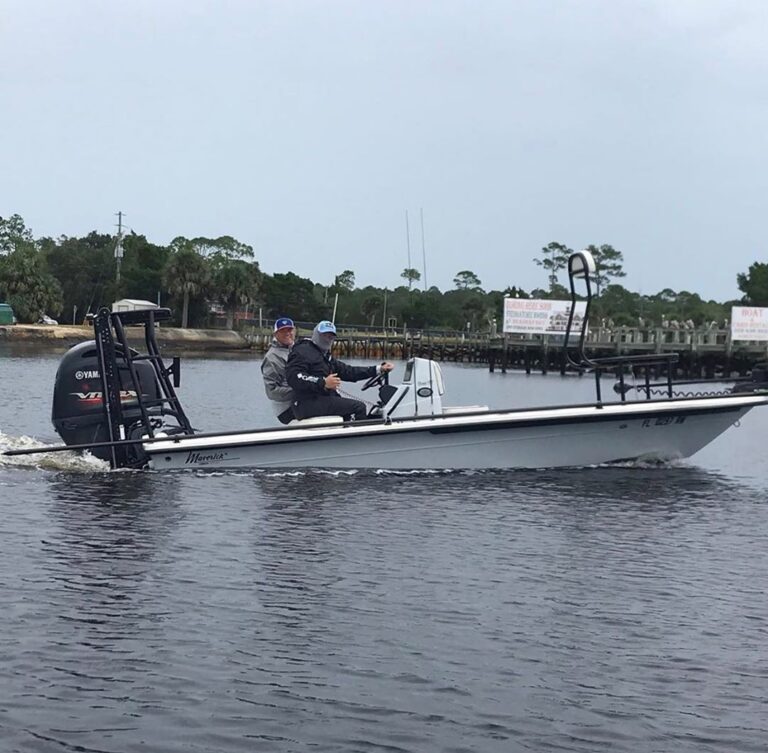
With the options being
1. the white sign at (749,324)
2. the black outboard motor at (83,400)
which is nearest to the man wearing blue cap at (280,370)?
the black outboard motor at (83,400)

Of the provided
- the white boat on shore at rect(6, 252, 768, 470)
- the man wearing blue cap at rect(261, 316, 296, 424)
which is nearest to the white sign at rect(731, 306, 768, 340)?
the white boat on shore at rect(6, 252, 768, 470)

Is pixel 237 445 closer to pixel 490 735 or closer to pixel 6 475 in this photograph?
pixel 6 475

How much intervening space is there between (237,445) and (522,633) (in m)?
7.50

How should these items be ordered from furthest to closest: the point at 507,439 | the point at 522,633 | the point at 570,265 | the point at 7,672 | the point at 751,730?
the point at 507,439 < the point at 570,265 < the point at 522,633 < the point at 7,672 < the point at 751,730

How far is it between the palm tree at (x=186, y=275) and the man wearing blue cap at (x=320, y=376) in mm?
92374

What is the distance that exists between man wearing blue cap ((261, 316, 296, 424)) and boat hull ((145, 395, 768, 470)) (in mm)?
901

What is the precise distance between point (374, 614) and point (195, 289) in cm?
10155

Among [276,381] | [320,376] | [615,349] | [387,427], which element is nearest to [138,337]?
[615,349]

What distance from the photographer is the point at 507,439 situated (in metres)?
16.5

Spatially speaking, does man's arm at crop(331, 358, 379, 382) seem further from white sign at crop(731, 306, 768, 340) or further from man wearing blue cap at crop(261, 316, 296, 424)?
white sign at crop(731, 306, 768, 340)

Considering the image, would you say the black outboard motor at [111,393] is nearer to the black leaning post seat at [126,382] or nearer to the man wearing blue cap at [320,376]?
the black leaning post seat at [126,382]

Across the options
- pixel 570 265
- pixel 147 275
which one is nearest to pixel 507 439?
pixel 570 265

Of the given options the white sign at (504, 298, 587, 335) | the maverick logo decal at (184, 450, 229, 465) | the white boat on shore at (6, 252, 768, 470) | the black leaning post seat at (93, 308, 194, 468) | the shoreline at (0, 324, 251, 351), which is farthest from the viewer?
the shoreline at (0, 324, 251, 351)

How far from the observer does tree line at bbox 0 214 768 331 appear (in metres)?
108
